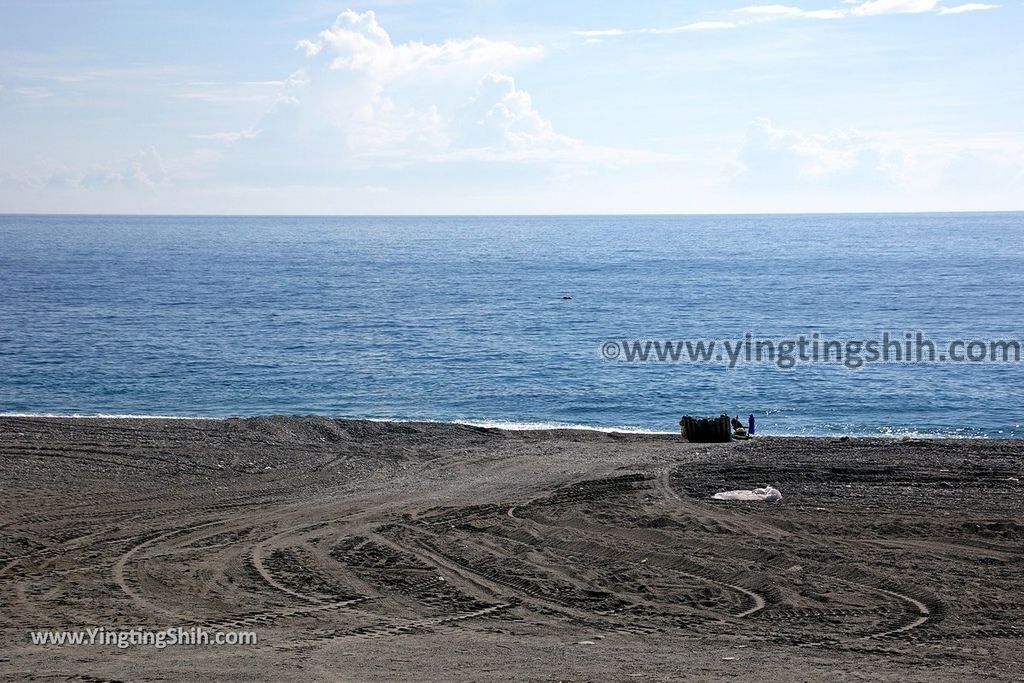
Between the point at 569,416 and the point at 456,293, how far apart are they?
180 feet

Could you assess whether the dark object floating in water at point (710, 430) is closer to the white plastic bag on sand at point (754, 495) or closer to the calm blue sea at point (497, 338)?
the calm blue sea at point (497, 338)

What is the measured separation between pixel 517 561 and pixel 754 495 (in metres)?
6.99

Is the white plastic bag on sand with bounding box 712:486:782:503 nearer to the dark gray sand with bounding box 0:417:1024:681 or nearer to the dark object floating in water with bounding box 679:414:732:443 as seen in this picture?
the dark gray sand with bounding box 0:417:1024:681

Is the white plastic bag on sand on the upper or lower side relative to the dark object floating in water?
upper

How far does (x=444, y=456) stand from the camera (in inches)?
1114

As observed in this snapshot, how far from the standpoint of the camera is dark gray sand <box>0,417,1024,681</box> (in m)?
12.4

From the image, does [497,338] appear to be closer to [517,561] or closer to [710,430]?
[710,430]

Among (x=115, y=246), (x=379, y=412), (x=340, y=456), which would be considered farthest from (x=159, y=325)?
(x=115, y=246)

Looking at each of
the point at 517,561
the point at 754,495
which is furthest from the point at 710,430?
the point at 517,561

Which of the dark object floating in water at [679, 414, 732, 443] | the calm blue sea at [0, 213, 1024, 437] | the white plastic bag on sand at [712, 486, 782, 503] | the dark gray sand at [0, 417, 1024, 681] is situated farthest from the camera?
the calm blue sea at [0, 213, 1024, 437]

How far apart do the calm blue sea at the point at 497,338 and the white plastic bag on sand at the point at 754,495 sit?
699 inches

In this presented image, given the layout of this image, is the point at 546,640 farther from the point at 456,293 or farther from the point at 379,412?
the point at 456,293

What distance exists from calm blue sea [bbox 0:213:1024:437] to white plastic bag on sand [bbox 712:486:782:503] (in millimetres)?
17766

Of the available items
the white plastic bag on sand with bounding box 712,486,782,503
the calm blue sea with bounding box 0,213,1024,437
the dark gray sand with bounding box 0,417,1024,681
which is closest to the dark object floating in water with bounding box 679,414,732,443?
the dark gray sand with bounding box 0,417,1024,681
